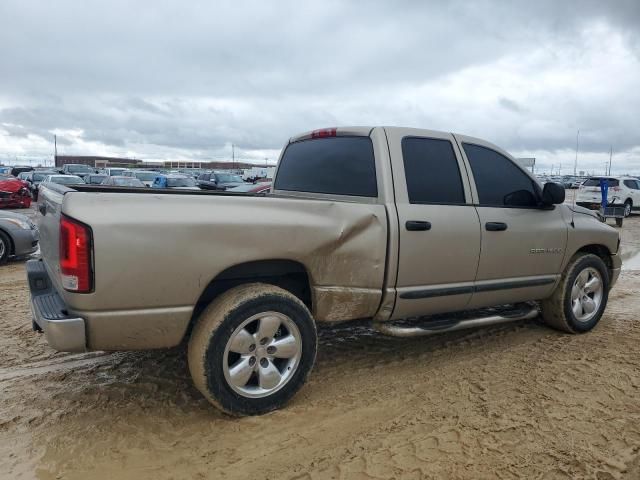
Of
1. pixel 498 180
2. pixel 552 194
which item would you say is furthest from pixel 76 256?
pixel 552 194

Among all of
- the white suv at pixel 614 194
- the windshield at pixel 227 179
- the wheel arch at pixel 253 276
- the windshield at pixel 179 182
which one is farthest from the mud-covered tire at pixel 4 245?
the white suv at pixel 614 194

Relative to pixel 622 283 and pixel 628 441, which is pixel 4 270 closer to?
pixel 628 441

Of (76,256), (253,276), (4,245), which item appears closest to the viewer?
(76,256)

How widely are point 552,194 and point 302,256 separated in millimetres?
2454

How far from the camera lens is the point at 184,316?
118 inches

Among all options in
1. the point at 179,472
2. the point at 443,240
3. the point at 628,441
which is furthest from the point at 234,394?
the point at 628,441

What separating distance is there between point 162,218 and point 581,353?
3.73 meters

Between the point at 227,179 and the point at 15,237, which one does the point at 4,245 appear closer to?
the point at 15,237

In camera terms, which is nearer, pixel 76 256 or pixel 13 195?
pixel 76 256

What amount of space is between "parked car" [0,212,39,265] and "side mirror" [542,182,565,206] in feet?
25.5

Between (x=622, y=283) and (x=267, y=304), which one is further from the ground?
(x=267, y=304)

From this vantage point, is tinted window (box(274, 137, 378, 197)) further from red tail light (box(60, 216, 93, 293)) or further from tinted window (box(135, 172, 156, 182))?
tinted window (box(135, 172, 156, 182))

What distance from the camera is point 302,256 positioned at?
3.30m

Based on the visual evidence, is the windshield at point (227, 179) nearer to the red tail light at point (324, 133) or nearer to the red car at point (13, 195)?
the red car at point (13, 195)
